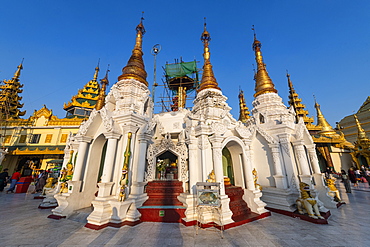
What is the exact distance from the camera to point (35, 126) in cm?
2317

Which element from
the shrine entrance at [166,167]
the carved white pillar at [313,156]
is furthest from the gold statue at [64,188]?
the carved white pillar at [313,156]

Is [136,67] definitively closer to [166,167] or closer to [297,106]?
[166,167]

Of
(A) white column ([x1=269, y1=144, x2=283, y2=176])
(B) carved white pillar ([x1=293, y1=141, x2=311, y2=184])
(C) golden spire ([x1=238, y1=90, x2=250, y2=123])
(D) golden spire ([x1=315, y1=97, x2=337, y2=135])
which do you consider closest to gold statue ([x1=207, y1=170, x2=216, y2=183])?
(A) white column ([x1=269, y1=144, x2=283, y2=176])

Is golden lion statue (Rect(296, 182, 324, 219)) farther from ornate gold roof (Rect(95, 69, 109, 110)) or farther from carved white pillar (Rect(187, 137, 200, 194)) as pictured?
ornate gold roof (Rect(95, 69, 109, 110))

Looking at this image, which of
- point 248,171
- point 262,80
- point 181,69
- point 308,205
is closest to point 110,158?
point 248,171

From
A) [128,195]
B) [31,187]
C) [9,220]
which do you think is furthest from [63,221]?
[31,187]

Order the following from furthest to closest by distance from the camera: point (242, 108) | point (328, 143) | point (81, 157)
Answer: point (242, 108), point (328, 143), point (81, 157)

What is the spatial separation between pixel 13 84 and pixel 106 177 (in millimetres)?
37075

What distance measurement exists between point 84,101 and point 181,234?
94.0ft

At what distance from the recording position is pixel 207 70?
1005 centimetres

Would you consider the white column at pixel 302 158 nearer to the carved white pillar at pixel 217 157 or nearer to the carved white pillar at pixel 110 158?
the carved white pillar at pixel 217 157

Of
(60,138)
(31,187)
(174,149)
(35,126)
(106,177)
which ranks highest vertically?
(35,126)

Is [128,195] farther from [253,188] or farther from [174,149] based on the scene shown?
[253,188]

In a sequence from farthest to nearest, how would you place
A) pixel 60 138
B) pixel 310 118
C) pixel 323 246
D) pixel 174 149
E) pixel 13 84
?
pixel 13 84, pixel 310 118, pixel 60 138, pixel 174 149, pixel 323 246
